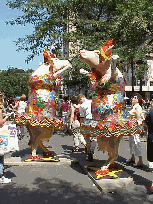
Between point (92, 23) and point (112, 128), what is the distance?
8844 mm

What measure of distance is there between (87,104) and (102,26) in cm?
622

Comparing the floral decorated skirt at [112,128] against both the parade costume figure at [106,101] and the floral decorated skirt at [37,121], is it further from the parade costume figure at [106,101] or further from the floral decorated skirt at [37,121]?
the floral decorated skirt at [37,121]

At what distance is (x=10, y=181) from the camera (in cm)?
576

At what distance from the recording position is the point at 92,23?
13195mm

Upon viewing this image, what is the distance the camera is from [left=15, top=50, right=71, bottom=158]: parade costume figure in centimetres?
687

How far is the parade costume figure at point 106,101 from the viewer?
18.2ft

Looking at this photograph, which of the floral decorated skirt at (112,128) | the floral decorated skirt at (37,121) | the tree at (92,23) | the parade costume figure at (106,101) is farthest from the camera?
the tree at (92,23)

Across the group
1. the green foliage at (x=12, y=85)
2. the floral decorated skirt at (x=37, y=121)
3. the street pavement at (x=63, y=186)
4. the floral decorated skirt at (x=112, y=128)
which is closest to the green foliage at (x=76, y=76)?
the street pavement at (x=63, y=186)

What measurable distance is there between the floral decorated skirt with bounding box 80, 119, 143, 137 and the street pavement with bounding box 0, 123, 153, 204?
3.48ft

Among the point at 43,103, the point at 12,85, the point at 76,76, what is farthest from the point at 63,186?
the point at 12,85

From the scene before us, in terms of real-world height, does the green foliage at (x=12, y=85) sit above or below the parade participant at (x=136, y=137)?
above

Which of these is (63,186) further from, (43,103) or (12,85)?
(12,85)

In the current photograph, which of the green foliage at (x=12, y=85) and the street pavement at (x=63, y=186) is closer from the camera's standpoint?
the street pavement at (x=63, y=186)

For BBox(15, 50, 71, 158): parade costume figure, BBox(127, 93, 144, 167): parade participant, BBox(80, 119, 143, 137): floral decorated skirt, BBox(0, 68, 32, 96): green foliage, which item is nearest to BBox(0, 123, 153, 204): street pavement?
BBox(127, 93, 144, 167): parade participant
